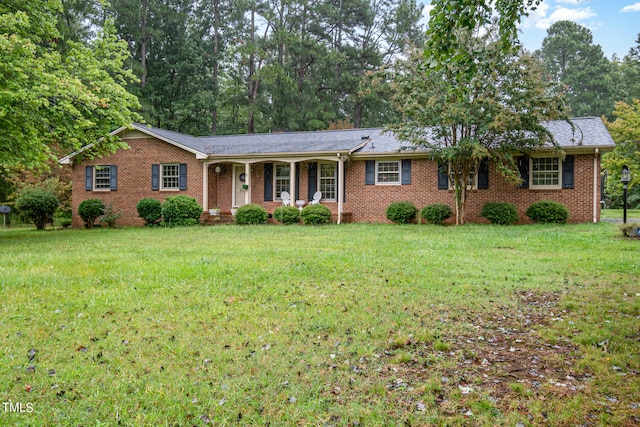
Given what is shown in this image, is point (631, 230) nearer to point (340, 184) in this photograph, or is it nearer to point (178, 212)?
point (340, 184)

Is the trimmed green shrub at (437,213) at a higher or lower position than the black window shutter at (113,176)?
lower

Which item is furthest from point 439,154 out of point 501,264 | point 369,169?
point 501,264

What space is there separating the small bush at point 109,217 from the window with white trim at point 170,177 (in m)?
2.24

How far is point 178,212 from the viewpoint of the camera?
16031 millimetres

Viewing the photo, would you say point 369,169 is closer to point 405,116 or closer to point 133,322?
point 405,116

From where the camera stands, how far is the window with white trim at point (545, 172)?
48.9 feet

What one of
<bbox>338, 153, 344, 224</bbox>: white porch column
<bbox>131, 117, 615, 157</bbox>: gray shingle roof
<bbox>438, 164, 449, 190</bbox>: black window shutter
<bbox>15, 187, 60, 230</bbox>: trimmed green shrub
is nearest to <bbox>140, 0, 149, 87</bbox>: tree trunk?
<bbox>131, 117, 615, 157</bbox>: gray shingle roof

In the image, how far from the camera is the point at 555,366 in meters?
3.13

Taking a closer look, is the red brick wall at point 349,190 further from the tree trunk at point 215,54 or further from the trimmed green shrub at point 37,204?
the tree trunk at point 215,54

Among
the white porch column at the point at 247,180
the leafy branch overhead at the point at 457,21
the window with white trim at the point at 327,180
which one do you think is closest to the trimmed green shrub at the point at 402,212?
the window with white trim at the point at 327,180

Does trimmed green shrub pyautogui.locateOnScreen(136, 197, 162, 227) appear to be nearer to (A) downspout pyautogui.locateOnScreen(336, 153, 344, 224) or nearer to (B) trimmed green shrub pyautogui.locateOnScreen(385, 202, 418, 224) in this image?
(A) downspout pyautogui.locateOnScreen(336, 153, 344, 224)

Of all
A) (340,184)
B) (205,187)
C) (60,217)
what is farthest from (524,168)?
(60,217)

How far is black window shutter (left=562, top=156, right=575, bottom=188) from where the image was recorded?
1463 cm

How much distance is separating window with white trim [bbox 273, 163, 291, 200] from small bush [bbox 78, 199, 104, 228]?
7.24 metres
